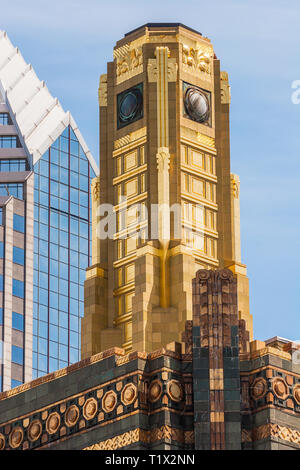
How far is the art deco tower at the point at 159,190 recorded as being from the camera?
347 feet

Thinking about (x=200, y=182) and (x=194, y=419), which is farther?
(x=200, y=182)

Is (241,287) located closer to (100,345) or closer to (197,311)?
(100,345)

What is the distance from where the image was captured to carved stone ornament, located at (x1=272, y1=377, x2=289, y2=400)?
8781 centimetres

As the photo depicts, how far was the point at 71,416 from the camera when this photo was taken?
92.6m

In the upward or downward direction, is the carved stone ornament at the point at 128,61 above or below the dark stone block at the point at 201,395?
above

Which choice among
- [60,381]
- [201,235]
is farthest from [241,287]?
[60,381]

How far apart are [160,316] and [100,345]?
5496 millimetres

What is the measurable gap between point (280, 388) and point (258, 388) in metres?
1.33

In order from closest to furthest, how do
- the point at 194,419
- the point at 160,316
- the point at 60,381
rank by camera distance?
the point at 194,419 < the point at 60,381 < the point at 160,316

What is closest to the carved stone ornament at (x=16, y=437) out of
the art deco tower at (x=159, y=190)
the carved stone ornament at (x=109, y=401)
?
the carved stone ornament at (x=109, y=401)

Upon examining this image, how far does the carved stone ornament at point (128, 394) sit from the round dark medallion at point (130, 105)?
28.6 m

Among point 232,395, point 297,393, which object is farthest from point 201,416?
point 297,393

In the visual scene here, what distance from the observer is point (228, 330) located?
88562 mm

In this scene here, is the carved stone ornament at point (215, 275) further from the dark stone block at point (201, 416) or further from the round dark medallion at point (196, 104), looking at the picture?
the round dark medallion at point (196, 104)
